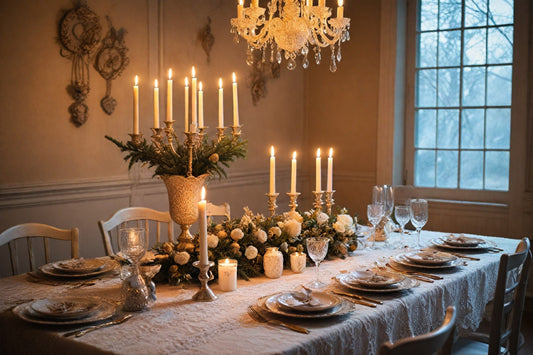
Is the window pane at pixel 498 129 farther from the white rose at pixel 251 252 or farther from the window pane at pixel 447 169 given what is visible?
the white rose at pixel 251 252

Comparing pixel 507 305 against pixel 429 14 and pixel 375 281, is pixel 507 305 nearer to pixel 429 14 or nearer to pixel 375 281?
pixel 375 281

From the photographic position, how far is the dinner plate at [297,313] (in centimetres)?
175

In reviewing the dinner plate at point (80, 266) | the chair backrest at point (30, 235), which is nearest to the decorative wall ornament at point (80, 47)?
the chair backrest at point (30, 235)

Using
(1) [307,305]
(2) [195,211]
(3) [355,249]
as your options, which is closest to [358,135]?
(3) [355,249]

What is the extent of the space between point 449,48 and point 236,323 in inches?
143

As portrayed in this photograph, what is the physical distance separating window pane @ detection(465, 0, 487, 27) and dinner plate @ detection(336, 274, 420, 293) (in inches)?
120

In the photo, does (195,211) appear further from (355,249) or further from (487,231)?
(487,231)

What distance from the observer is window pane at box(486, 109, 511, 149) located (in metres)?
4.45

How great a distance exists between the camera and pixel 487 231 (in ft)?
14.9

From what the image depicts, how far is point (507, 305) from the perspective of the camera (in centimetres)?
220

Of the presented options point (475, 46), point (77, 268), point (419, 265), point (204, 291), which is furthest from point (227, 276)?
point (475, 46)

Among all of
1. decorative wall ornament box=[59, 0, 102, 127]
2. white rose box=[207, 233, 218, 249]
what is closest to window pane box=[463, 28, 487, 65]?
decorative wall ornament box=[59, 0, 102, 127]

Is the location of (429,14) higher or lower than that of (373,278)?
higher

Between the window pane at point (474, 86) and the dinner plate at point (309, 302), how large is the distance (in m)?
3.18
